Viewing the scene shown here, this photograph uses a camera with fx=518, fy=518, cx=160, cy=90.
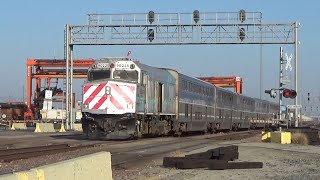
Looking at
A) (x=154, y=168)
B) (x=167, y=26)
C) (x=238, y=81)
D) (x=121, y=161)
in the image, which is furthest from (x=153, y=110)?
(x=238, y=81)

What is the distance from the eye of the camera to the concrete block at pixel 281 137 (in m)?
26.0

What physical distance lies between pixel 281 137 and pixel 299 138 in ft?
3.36

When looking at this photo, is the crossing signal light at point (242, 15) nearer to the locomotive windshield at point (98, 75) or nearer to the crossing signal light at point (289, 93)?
the crossing signal light at point (289, 93)

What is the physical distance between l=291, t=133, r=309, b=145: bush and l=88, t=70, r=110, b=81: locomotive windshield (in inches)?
393

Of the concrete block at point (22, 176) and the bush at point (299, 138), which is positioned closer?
the concrete block at point (22, 176)

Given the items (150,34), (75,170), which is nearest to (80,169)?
(75,170)

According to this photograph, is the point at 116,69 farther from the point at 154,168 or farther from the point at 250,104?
the point at 250,104

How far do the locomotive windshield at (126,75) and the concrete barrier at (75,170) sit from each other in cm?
1510

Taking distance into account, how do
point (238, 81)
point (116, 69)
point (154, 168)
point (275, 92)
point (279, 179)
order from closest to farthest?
point (279, 179) → point (154, 168) → point (116, 69) → point (275, 92) → point (238, 81)

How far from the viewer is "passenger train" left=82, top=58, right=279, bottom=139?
78.3 feet

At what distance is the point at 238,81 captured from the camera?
77.5m

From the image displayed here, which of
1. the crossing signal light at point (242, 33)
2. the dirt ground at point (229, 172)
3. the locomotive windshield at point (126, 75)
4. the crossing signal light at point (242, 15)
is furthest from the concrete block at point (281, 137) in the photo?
the crossing signal light at point (242, 15)

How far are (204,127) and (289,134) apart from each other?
10.7m

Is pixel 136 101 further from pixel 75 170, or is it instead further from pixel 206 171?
pixel 75 170
